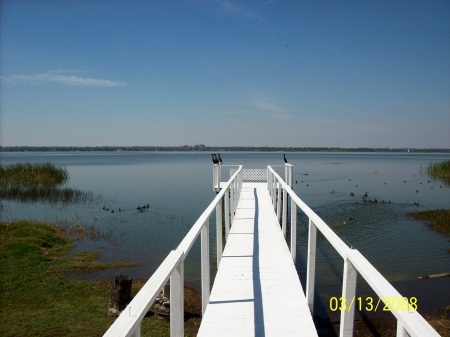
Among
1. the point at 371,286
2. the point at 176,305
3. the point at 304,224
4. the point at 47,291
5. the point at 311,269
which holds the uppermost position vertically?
the point at 371,286

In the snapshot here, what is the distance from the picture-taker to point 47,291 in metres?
9.26

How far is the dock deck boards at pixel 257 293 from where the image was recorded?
4.22m

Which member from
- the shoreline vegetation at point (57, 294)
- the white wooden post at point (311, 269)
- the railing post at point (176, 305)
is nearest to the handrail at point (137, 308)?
the railing post at point (176, 305)

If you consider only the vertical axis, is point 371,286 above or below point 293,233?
above

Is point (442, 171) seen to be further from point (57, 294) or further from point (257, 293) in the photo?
point (257, 293)

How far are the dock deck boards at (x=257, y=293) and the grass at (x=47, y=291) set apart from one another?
2150mm

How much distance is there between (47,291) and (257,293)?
6448mm

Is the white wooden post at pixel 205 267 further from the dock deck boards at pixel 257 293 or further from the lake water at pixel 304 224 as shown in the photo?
the lake water at pixel 304 224

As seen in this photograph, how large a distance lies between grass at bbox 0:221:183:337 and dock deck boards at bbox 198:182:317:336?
7.06 ft

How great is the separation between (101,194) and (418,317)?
30.2m

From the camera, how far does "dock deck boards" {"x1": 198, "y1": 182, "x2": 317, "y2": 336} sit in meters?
4.22

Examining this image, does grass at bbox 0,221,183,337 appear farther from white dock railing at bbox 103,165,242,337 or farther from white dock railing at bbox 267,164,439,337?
white dock railing at bbox 267,164,439,337

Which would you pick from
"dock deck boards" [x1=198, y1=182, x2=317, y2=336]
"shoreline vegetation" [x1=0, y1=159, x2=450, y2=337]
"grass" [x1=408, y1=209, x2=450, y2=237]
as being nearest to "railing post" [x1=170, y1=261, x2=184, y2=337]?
"dock deck boards" [x1=198, y1=182, x2=317, y2=336]

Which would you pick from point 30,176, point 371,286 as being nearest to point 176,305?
point 371,286
